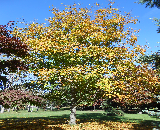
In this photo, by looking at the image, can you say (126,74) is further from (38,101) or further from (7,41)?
(7,41)

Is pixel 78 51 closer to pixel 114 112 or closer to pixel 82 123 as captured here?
pixel 82 123

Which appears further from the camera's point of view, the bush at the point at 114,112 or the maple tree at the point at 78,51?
the bush at the point at 114,112

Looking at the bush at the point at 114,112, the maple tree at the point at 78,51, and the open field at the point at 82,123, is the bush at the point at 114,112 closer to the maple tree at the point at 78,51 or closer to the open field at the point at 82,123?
the open field at the point at 82,123

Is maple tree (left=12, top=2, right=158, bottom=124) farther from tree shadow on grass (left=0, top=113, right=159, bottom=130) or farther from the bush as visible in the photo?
the bush

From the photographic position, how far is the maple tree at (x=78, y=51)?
10.0m

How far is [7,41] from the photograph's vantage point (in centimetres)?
697

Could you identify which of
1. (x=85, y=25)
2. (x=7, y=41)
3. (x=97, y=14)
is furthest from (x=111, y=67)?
(x=7, y=41)

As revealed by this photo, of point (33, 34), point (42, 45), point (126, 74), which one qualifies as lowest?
point (126, 74)

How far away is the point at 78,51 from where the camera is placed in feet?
36.5

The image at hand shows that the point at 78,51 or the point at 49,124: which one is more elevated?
the point at 78,51

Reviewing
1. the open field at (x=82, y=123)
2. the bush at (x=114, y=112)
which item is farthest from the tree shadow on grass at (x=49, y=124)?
the bush at (x=114, y=112)

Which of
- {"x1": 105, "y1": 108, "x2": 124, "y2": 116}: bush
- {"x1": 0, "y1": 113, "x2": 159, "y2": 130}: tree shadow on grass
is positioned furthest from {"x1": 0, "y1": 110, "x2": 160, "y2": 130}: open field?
{"x1": 105, "y1": 108, "x2": 124, "y2": 116}: bush

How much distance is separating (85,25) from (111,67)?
373 centimetres

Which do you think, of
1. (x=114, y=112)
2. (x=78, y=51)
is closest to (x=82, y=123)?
(x=78, y=51)
